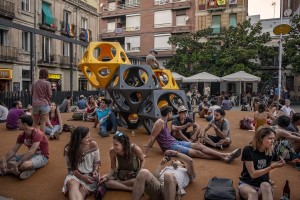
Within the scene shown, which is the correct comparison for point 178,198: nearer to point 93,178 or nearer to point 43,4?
point 93,178

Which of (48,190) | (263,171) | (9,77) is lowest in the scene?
(48,190)

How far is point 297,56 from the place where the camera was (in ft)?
72.7

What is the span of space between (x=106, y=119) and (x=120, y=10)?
31.2m

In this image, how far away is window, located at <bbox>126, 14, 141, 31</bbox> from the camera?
36.4m

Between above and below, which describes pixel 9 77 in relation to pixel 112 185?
above

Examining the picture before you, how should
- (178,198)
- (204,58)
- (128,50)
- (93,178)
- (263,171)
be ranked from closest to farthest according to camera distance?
(263,171), (178,198), (93,178), (204,58), (128,50)

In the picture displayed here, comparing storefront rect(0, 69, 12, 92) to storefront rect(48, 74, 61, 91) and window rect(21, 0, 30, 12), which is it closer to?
storefront rect(48, 74, 61, 91)

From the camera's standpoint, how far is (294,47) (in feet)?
76.6

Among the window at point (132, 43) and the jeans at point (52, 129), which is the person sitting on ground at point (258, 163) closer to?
the jeans at point (52, 129)

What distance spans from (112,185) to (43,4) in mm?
25980

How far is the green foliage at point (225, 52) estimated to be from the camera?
24084mm

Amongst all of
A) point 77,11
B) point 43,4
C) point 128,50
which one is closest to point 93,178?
point 43,4

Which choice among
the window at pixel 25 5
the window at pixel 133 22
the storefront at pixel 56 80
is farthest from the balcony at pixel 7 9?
the window at pixel 133 22

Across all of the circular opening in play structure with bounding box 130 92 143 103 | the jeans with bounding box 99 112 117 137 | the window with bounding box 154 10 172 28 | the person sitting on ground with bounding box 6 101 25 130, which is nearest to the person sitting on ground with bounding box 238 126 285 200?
the jeans with bounding box 99 112 117 137
